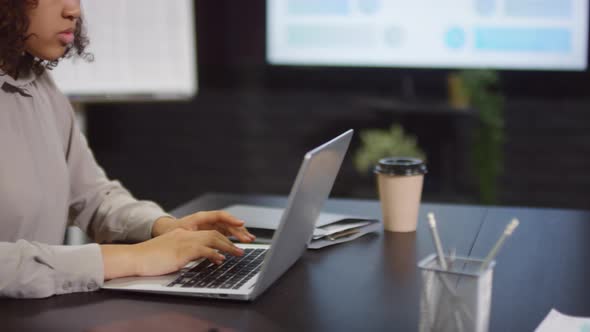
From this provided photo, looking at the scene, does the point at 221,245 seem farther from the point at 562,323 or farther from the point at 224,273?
the point at 562,323

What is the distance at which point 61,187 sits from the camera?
1438mm

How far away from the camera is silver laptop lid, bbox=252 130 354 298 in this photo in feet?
3.36

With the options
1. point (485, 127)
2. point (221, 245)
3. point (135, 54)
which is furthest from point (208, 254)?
point (485, 127)

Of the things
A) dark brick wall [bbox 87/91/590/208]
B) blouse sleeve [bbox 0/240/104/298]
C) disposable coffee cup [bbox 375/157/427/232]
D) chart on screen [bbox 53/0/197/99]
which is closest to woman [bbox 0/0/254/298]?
blouse sleeve [bbox 0/240/104/298]

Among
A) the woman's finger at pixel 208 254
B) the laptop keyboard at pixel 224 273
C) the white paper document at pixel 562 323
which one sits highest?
the woman's finger at pixel 208 254

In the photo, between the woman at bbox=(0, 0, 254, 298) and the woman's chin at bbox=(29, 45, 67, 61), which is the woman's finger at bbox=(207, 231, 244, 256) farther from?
the woman's chin at bbox=(29, 45, 67, 61)

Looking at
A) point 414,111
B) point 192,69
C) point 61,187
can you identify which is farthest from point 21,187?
point 414,111

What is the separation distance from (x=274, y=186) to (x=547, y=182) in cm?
129

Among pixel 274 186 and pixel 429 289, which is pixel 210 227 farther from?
pixel 274 186

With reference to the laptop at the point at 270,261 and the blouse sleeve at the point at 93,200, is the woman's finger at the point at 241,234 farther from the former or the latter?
the blouse sleeve at the point at 93,200

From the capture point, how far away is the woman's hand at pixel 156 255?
1150 mm

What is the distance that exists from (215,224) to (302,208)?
29 centimetres

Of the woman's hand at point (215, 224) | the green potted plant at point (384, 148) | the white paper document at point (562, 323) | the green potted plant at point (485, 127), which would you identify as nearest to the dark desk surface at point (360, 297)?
the white paper document at point (562, 323)

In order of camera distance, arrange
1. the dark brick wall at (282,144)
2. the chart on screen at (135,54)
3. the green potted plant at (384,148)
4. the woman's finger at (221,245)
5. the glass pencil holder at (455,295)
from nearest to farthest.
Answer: the glass pencil holder at (455,295)
the woman's finger at (221,245)
the chart on screen at (135,54)
the green potted plant at (384,148)
the dark brick wall at (282,144)
